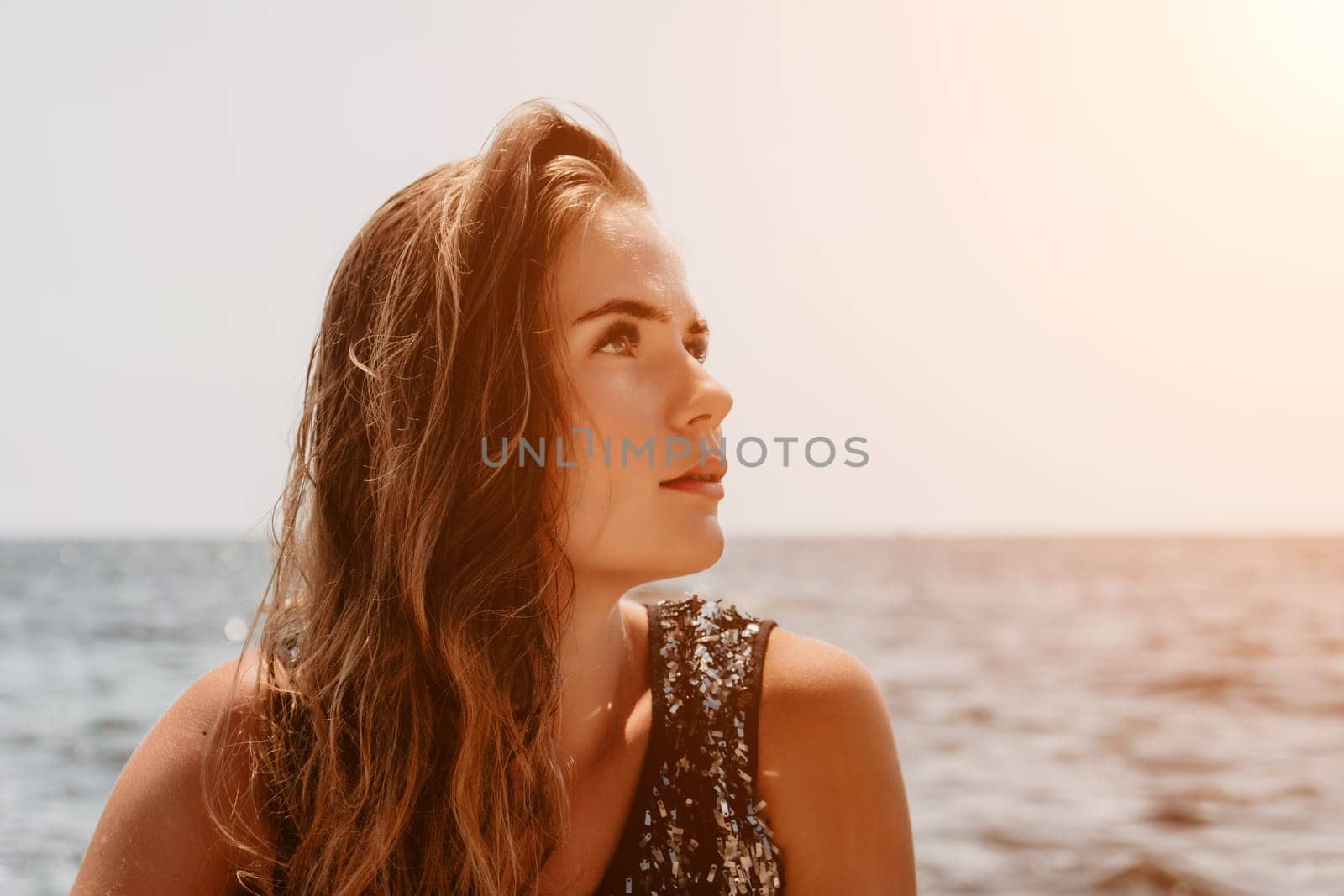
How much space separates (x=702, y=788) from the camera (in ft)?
6.55

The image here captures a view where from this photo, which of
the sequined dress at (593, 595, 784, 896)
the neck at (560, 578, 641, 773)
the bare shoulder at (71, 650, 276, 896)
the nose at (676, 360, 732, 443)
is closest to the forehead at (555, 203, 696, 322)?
the nose at (676, 360, 732, 443)

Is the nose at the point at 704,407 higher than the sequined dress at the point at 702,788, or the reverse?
the nose at the point at 704,407

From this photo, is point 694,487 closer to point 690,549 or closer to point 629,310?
point 690,549

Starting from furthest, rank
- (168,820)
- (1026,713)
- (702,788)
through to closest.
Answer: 1. (1026,713)
2. (702,788)
3. (168,820)

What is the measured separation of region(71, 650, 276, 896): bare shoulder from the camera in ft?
5.61

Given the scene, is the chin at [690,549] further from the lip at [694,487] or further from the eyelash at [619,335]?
the eyelash at [619,335]

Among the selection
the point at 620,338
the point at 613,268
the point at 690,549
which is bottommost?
the point at 690,549

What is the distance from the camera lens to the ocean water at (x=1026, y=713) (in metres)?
6.28

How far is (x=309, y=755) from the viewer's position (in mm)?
1915

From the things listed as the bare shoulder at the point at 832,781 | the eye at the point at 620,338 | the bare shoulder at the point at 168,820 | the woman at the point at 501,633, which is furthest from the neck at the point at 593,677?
the bare shoulder at the point at 168,820

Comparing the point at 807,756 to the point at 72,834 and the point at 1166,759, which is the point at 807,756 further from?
the point at 1166,759

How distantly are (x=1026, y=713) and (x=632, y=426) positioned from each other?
10.4m

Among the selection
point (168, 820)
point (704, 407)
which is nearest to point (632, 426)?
point (704, 407)

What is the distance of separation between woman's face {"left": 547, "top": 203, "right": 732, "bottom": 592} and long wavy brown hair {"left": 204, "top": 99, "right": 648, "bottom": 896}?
1.7 inches
